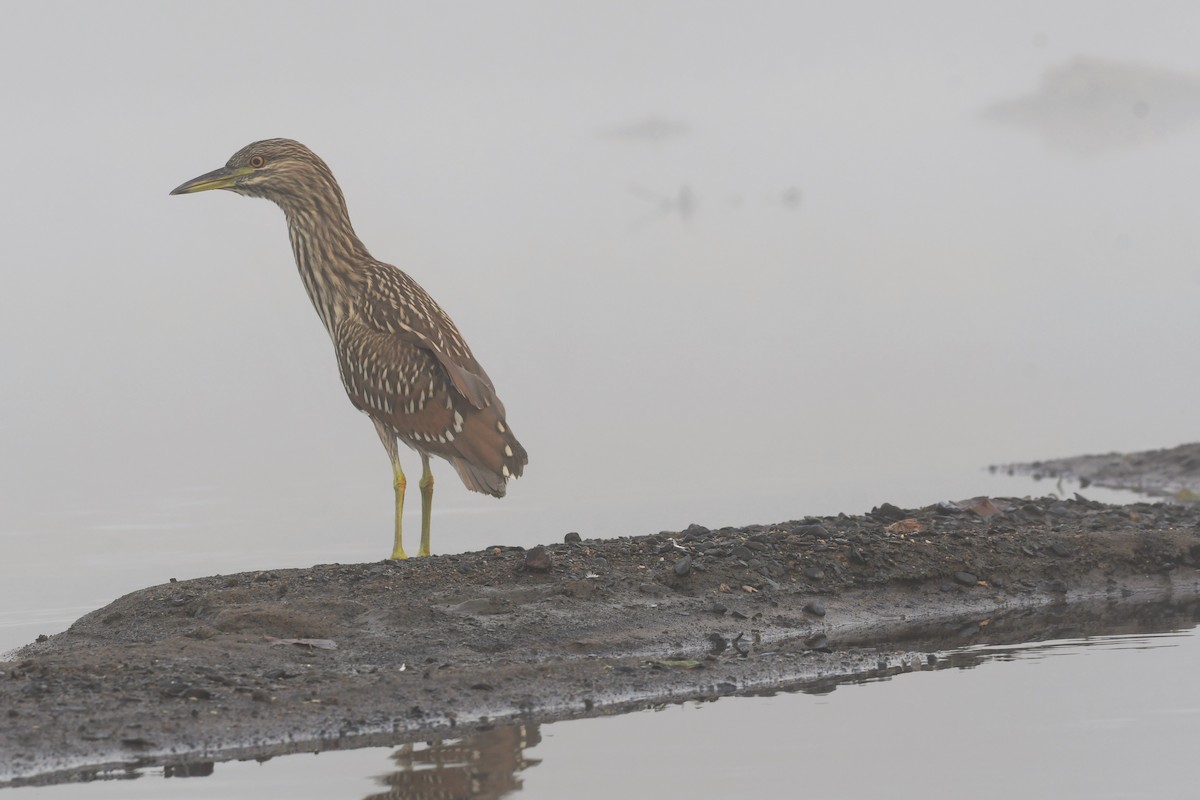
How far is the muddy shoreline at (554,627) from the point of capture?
7.85 meters

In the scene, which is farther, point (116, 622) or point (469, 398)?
point (469, 398)

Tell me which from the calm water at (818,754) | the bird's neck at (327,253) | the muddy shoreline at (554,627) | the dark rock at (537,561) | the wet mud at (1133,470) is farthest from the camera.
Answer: the wet mud at (1133,470)

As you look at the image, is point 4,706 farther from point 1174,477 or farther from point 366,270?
point 1174,477

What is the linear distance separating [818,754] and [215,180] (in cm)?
741

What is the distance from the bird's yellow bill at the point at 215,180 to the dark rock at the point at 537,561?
4.12m

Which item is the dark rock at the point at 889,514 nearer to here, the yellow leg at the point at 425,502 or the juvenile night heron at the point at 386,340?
the juvenile night heron at the point at 386,340

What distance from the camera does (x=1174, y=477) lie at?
1989cm

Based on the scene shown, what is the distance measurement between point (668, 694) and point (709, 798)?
1.90 m

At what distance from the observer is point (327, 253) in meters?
12.2

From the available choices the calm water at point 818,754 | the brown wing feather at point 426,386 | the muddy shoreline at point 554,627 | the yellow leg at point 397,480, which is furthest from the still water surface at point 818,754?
the yellow leg at point 397,480

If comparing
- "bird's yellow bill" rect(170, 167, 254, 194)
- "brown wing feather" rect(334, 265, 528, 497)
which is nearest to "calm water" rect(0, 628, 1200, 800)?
"brown wing feather" rect(334, 265, 528, 497)

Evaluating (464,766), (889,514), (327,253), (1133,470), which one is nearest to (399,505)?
(327,253)

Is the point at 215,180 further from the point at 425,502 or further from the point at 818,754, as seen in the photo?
the point at 818,754

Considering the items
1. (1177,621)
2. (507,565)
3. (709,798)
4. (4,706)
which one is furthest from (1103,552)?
(4,706)
